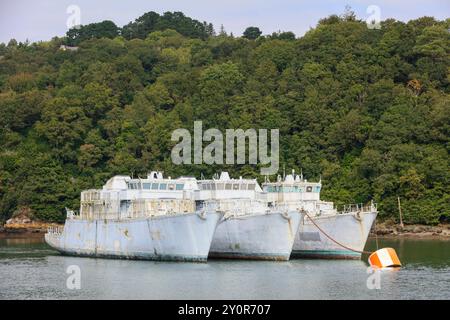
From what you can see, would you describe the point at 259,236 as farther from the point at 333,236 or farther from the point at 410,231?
the point at 410,231

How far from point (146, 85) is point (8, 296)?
114 metres

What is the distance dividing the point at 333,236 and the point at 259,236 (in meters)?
7.69

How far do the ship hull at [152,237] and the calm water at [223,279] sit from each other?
1153mm

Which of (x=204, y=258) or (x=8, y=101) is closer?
(x=204, y=258)

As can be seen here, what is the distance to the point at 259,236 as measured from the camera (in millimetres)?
85000

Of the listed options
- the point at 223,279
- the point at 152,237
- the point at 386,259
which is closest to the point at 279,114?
the point at 152,237

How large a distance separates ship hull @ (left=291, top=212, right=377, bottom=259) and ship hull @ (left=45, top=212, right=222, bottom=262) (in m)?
12.4

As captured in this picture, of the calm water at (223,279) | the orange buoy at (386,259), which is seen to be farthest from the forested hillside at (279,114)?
the orange buoy at (386,259)

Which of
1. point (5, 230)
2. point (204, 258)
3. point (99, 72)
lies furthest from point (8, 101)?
point (204, 258)

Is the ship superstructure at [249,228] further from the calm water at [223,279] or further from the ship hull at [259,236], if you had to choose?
the calm water at [223,279]

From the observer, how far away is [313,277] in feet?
245

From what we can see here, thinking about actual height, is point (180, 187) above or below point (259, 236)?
above

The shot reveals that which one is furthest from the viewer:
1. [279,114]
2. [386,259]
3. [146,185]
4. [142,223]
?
[279,114]
